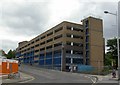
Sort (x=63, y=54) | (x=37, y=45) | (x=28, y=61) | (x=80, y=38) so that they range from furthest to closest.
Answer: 1. (x=28, y=61)
2. (x=37, y=45)
3. (x=80, y=38)
4. (x=63, y=54)

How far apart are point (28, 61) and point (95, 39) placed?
52.2 metres

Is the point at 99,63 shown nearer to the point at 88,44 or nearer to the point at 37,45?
the point at 88,44

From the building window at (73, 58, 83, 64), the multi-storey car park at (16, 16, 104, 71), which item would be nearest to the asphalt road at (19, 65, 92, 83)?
the multi-storey car park at (16, 16, 104, 71)

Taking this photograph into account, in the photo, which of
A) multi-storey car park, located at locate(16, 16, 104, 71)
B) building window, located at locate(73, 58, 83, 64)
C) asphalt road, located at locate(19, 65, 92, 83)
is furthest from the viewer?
building window, located at locate(73, 58, 83, 64)

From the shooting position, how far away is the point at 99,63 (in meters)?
87.2

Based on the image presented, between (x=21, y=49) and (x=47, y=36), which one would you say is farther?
(x=21, y=49)

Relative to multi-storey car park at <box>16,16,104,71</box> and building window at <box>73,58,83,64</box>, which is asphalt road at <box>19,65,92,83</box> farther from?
building window at <box>73,58,83,64</box>

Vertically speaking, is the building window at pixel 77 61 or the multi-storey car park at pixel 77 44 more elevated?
the multi-storey car park at pixel 77 44

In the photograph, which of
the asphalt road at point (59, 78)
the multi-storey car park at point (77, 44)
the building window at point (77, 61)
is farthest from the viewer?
the building window at point (77, 61)

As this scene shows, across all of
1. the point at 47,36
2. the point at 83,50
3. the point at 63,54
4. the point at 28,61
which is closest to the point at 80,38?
the point at 83,50

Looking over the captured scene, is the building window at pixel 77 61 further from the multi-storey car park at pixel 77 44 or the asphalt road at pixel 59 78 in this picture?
the asphalt road at pixel 59 78

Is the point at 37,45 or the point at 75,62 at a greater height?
the point at 37,45

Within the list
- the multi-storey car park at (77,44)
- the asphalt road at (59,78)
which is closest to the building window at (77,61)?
the multi-storey car park at (77,44)

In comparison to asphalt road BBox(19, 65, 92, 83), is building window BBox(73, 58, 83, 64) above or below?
above
